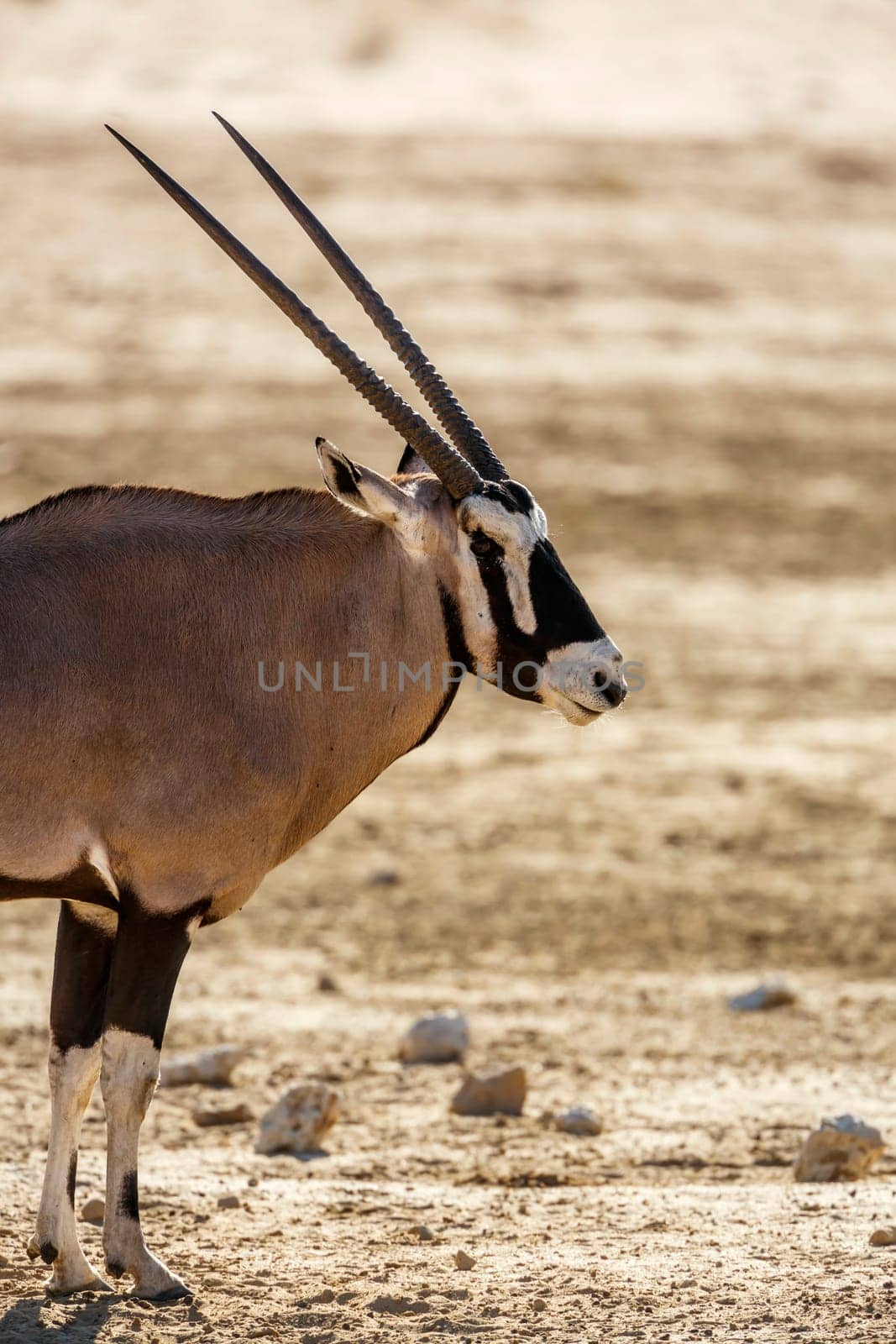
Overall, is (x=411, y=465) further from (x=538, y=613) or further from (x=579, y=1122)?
(x=579, y=1122)

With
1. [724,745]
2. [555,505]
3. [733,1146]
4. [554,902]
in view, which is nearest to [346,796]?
[733,1146]

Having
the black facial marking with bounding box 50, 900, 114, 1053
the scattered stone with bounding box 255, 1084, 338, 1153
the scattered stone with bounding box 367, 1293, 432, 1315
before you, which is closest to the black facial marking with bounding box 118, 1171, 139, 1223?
the black facial marking with bounding box 50, 900, 114, 1053

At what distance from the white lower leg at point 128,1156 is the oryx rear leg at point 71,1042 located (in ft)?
0.44

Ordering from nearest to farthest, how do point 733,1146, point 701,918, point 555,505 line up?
point 733,1146 → point 701,918 → point 555,505

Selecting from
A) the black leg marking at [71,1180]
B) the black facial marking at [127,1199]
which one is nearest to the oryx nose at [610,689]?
the black facial marking at [127,1199]

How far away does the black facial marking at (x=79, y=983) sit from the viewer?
6.52 metres

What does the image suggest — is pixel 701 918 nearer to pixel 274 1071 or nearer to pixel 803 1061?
pixel 803 1061

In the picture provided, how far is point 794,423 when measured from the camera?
26125mm

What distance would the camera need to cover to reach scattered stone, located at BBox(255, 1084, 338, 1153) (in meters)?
8.20

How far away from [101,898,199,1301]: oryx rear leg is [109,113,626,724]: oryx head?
134 cm

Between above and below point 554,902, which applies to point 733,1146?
below

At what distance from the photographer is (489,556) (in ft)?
21.5

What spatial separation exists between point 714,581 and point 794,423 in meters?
6.32

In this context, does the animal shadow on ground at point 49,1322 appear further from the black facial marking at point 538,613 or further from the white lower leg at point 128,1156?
the black facial marking at point 538,613
